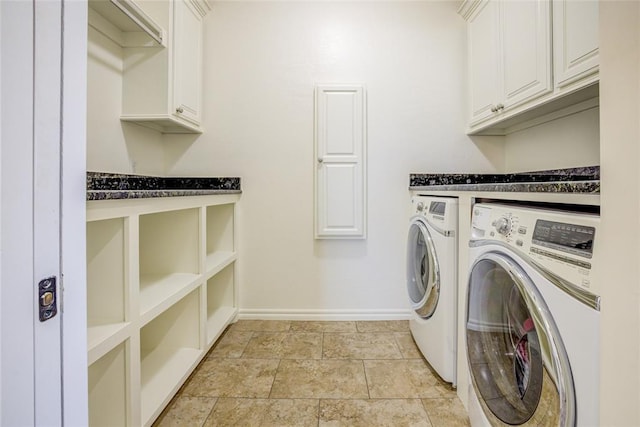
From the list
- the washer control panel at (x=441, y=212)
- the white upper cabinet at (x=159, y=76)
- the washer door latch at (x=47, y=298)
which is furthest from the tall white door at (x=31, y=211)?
the white upper cabinet at (x=159, y=76)

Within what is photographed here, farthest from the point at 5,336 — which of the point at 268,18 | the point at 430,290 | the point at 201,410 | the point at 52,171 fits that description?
the point at 268,18

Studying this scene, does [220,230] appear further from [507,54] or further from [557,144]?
[557,144]

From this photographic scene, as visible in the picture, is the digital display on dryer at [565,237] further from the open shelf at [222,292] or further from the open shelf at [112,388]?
the open shelf at [222,292]

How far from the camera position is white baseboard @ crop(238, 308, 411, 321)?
2182 millimetres

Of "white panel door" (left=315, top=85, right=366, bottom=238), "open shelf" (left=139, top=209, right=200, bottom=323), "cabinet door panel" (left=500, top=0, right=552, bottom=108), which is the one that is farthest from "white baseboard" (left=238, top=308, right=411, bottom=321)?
"cabinet door panel" (left=500, top=0, right=552, bottom=108)

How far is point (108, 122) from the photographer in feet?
5.67

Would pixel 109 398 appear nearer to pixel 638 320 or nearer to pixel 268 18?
pixel 638 320

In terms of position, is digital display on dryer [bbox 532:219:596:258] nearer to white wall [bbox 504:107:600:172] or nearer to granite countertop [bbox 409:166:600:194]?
granite countertop [bbox 409:166:600:194]

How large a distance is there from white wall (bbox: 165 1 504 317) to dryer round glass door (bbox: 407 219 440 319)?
0.40m

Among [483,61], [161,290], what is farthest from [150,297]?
[483,61]

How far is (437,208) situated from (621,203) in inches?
40.9

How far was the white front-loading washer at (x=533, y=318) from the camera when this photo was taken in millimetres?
585

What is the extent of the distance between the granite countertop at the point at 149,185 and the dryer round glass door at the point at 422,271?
124 cm

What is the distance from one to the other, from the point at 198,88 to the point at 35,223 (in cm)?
204
